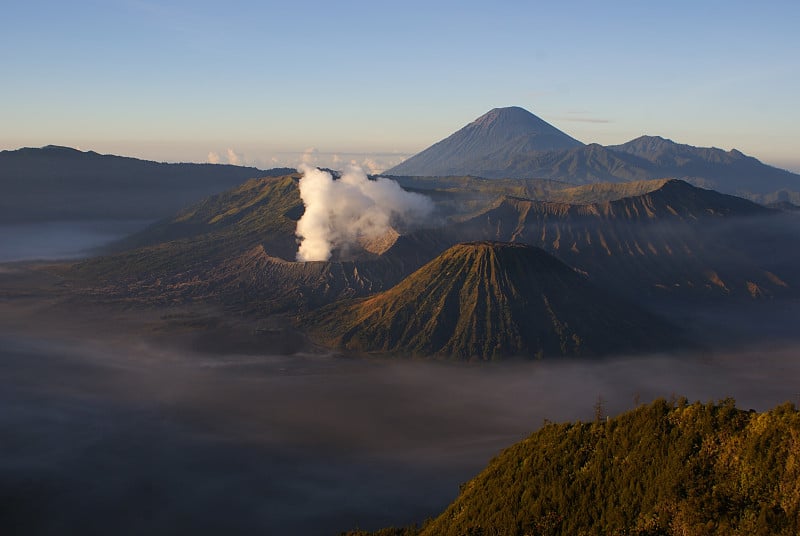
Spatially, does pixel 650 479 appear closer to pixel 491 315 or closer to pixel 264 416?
pixel 264 416

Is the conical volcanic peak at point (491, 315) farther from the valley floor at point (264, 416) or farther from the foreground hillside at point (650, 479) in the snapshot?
the foreground hillside at point (650, 479)

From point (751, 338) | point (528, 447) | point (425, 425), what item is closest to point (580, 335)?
point (751, 338)

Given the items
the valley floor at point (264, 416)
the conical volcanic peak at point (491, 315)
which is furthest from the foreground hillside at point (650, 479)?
the conical volcanic peak at point (491, 315)

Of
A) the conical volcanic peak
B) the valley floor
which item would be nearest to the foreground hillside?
the valley floor

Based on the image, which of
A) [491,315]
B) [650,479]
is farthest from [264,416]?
[650,479]

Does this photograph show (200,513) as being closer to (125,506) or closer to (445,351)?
(125,506)
